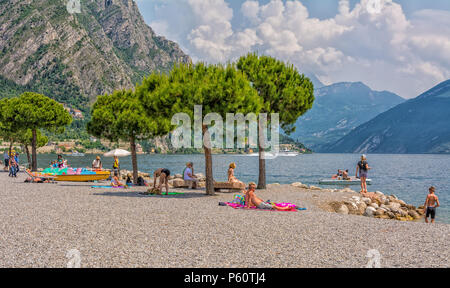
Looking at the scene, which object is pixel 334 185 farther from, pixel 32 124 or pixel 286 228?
pixel 286 228

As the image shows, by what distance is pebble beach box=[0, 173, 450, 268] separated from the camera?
29.9 feet

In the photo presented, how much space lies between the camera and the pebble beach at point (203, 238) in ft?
29.9

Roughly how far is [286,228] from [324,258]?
4.14 metres

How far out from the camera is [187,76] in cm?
2386

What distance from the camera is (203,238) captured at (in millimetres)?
11648

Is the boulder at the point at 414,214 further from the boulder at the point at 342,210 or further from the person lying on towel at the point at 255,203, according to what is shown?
the person lying on towel at the point at 255,203

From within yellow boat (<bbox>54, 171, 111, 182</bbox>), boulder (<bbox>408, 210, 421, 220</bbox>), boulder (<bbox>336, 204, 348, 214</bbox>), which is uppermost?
yellow boat (<bbox>54, 171, 111, 182</bbox>)

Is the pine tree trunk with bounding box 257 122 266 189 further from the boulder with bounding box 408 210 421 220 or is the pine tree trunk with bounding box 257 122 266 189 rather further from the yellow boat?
the yellow boat
